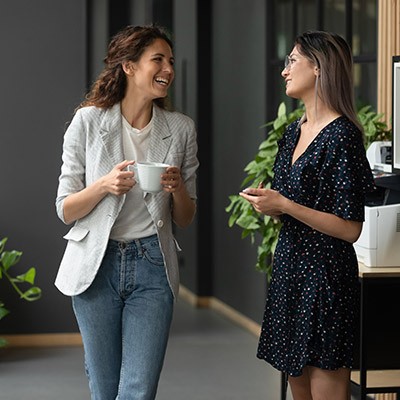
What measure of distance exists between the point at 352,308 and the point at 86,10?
3.86 m

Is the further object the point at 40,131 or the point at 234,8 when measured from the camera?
the point at 234,8

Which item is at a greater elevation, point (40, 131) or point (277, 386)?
point (40, 131)

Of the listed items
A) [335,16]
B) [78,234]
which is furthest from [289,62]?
[335,16]

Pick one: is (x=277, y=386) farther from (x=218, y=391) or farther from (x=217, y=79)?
(x=217, y=79)

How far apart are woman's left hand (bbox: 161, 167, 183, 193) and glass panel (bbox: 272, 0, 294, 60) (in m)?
3.84

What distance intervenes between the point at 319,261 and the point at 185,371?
118 inches

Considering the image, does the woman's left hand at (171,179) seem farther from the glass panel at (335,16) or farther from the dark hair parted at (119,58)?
the glass panel at (335,16)

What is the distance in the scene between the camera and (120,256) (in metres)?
2.88

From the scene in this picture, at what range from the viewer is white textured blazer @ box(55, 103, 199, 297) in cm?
288

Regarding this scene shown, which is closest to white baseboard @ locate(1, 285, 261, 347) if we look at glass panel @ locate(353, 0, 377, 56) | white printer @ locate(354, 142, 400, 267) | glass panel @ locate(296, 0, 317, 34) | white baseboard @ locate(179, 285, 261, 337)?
white baseboard @ locate(179, 285, 261, 337)

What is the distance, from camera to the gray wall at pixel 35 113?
634 cm

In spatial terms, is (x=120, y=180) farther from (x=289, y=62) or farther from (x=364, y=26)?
(x=364, y=26)

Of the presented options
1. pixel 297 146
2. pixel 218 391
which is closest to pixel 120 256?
pixel 297 146

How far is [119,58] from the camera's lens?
297 centimetres
